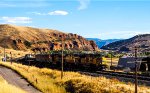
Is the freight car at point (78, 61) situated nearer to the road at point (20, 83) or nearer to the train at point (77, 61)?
the train at point (77, 61)

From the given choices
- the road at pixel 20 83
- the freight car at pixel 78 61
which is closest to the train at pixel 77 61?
the freight car at pixel 78 61

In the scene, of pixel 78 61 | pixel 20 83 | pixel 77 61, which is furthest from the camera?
pixel 77 61

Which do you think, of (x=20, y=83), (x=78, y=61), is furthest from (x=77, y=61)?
(x=20, y=83)

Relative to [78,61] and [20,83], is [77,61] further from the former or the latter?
[20,83]

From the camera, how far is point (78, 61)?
286 ft

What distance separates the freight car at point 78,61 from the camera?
7812cm

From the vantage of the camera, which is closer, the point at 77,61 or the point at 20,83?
the point at 20,83

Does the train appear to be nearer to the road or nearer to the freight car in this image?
the freight car

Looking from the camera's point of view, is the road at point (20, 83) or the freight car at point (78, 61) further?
the freight car at point (78, 61)

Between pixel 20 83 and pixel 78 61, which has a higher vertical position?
pixel 78 61

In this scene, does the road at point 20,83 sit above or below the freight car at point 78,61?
below

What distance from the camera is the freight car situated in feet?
256

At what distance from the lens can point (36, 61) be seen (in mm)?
120688

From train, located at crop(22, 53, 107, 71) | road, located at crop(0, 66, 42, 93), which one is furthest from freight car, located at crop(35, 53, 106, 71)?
road, located at crop(0, 66, 42, 93)
